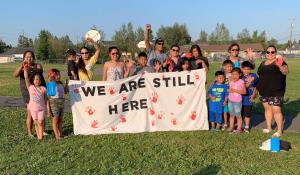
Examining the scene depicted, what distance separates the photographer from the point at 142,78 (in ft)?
26.1

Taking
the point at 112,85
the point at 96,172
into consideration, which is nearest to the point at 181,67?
the point at 112,85

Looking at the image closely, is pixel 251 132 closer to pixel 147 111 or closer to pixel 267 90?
pixel 267 90

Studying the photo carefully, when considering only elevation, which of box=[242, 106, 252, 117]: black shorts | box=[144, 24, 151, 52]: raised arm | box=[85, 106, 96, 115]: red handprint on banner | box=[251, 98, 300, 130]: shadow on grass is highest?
box=[144, 24, 151, 52]: raised arm

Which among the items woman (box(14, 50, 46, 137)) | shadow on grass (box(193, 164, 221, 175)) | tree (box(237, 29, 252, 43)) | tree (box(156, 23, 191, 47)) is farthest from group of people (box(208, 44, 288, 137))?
tree (box(237, 29, 252, 43))

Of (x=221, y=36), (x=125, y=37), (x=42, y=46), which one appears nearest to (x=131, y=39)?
(x=125, y=37)

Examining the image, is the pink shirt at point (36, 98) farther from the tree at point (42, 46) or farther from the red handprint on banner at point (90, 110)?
the tree at point (42, 46)

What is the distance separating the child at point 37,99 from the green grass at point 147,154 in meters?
0.35

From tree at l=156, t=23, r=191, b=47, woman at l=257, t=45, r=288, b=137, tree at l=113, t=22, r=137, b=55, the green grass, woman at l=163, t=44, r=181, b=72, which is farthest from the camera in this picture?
tree at l=156, t=23, r=191, b=47

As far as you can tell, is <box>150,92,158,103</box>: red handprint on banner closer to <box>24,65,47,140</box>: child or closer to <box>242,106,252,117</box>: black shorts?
<box>242,106,252,117</box>: black shorts

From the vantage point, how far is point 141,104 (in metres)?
8.03

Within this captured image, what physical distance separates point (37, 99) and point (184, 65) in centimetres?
315

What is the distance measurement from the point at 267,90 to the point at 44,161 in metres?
4.54

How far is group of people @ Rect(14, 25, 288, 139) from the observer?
730 centimetres

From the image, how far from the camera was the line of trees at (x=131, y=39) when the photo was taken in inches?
2783
